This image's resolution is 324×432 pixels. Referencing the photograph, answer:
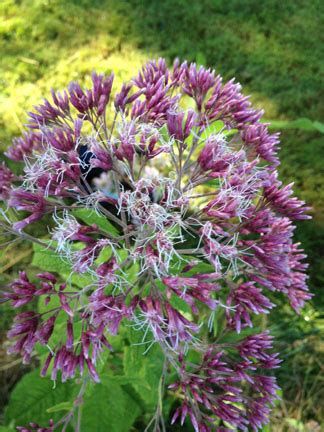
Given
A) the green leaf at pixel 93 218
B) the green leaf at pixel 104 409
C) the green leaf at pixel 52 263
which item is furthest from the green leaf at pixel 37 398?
the green leaf at pixel 93 218

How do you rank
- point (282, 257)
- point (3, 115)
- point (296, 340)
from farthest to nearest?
point (3, 115) < point (296, 340) < point (282, 257)

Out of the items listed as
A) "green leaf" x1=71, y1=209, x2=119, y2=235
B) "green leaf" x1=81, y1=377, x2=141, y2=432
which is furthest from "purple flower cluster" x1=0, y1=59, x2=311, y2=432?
"green leaf" x1=81, y1=377, x2=141, y2=432

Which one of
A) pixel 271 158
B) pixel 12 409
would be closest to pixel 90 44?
pixel 271 158

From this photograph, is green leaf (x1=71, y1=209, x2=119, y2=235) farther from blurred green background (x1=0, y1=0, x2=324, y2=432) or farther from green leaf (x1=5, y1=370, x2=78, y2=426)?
blurred green background (x1=0, y1=0, x2=324, y2=432)

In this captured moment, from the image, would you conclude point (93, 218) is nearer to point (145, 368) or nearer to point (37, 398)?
point (145, 368)

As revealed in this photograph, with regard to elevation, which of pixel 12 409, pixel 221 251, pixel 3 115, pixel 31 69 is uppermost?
pixel 31 69

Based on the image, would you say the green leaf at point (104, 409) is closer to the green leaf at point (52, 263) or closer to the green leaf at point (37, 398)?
the green leaf at point (37, 398)

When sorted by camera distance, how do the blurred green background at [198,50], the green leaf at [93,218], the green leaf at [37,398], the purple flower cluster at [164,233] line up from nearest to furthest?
the purple flower cluster at [164,233], the green leaf at [93,218], the green leaf at [37,398], the blurred green background at [198,50]

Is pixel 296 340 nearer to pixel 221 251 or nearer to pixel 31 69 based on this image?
pixel 221 251
